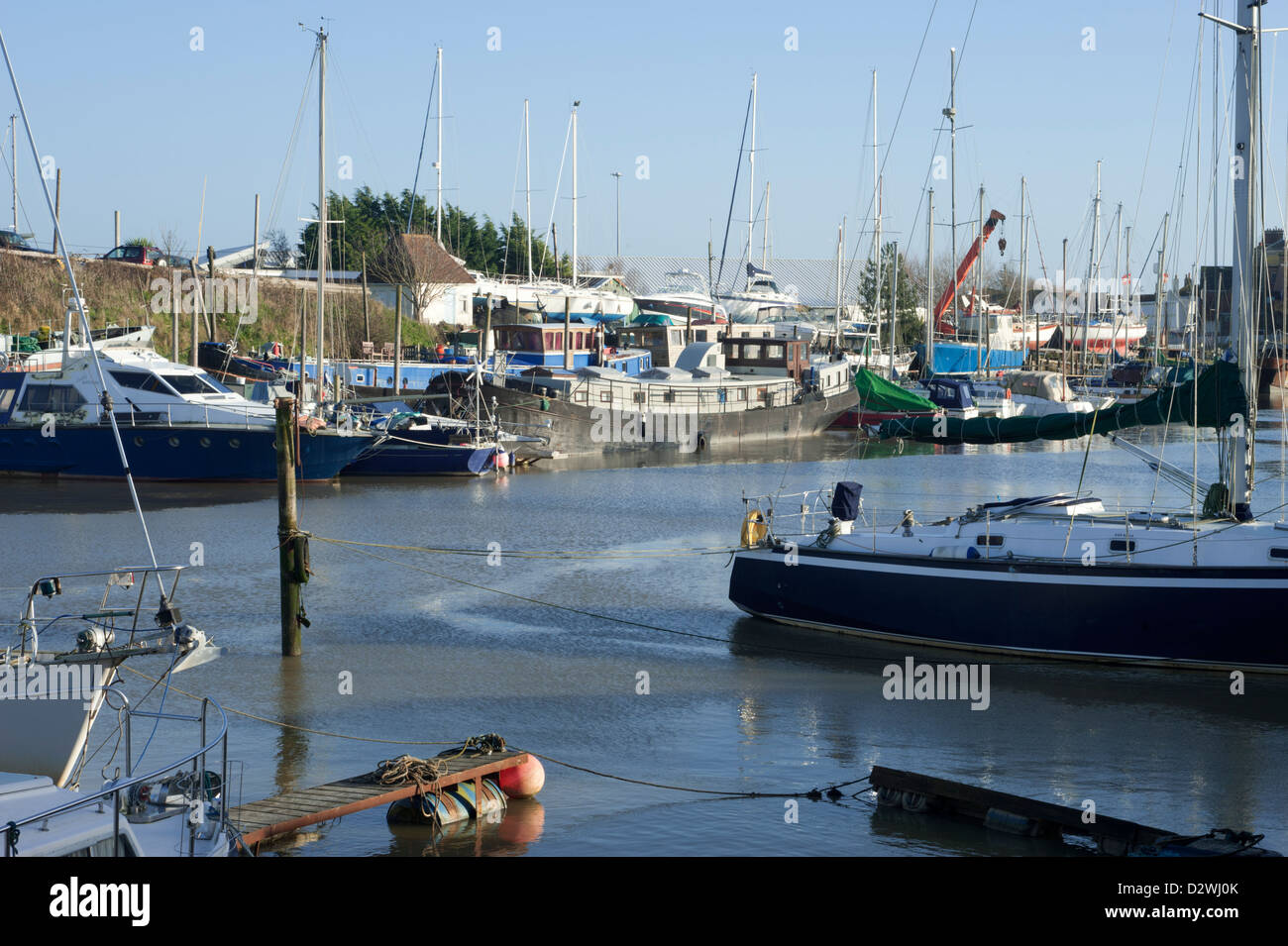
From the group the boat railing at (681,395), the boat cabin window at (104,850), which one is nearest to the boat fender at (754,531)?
the boat cabin window at (104,850)

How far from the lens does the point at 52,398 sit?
3838 cm

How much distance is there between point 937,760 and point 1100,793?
1.78m

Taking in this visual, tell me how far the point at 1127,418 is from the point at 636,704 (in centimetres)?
778

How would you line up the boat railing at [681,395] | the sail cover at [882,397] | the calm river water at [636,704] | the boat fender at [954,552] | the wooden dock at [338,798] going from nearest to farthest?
1. the wooden dock at [338,798]
2. the calm river water at [636,704]
3. the boat fender at [954,552]
4. the sail cover at [882,397]
5. the boat railing at [681,395]

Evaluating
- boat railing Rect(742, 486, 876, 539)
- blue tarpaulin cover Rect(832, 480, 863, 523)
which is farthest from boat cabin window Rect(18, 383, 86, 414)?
blue tarpaulin cover Rect(832, 480, 863, 523)

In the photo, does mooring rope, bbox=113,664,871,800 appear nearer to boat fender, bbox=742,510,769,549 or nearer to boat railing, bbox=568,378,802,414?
boat fender, bbox=742,510,769,549

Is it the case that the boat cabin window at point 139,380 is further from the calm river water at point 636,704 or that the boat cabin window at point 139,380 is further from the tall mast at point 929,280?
the tall mast at point 929,280

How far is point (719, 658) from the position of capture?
1886cm

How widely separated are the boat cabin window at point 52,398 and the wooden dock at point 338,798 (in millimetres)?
28938

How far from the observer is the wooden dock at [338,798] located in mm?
11352

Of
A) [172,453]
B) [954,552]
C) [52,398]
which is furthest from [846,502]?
[52,398]

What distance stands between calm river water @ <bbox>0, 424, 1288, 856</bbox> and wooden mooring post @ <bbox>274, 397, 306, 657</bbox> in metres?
0.54

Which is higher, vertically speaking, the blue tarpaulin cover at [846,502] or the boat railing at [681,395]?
the boat railing at [681,395]
